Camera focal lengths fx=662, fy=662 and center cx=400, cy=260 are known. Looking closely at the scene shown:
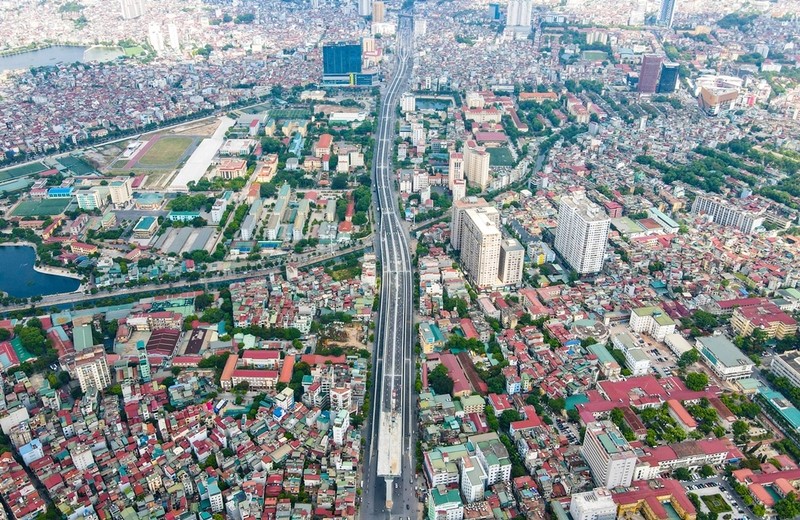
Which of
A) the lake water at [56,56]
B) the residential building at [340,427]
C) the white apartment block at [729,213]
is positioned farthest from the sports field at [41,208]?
the lake water at [56,56]

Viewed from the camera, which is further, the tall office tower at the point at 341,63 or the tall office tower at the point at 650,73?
the tall office tower at the point at 341,63

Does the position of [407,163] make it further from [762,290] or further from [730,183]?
[762,290]

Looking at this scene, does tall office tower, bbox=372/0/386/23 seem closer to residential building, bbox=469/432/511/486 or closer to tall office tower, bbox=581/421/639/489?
residential building, bbox=469/432/511/486

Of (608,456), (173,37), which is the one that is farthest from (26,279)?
(173,37)

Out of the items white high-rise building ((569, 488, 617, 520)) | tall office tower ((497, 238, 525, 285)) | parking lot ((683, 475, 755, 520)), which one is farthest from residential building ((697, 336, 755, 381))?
white high-rise building ((569, 488, 617, 520))

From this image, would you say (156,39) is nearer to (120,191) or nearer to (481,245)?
(120,191)

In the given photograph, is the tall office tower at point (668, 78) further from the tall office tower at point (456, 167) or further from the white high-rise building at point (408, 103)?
the tall office tower at point (456, 167)

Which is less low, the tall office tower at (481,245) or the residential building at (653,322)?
the tall office tower at (481,245)
